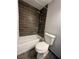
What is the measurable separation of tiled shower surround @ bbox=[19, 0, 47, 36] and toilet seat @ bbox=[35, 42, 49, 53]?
0.21 m

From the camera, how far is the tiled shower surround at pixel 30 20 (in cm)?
147

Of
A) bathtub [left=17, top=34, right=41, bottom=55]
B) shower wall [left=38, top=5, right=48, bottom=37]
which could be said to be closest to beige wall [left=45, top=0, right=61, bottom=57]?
shower wall [left=38, top=5, right=48, bottom=37]

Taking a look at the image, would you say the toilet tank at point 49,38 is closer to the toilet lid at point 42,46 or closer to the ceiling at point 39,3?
the toilet lid at point 42,46

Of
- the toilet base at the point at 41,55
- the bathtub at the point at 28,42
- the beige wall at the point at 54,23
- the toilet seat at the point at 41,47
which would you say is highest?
the beige wall at the point at 54,23

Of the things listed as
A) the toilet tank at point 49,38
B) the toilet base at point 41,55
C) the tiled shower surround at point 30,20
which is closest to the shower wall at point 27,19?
the tiled shower surround at point 30,20

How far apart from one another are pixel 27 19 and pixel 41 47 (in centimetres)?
→ 64

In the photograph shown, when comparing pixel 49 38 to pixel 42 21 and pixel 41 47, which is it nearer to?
pixel 41 47

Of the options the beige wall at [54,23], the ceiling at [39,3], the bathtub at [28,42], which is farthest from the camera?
the ceiling at [39,3]

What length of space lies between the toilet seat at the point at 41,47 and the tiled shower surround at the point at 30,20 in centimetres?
21

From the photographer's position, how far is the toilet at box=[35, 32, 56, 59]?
5.57 feet

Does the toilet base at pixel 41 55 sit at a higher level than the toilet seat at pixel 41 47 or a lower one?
lower

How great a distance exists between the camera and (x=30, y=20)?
5.36ft

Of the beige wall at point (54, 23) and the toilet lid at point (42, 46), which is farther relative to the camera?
the toilet lid at point (42, 46)

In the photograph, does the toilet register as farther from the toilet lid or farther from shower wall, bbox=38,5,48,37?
shower wall, bbox=38,5,48,37
